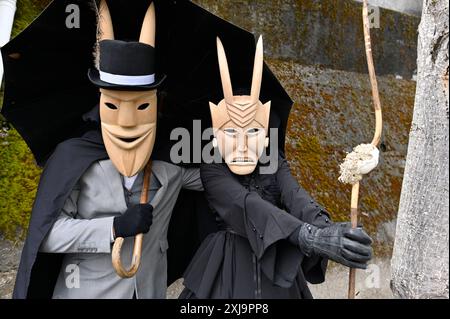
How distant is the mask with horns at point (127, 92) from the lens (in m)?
2.15

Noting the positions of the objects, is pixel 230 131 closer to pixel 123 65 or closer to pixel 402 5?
pixel 123 65

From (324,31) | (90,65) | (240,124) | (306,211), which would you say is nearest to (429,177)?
(306,211)

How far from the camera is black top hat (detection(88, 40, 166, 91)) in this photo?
84.3 inches

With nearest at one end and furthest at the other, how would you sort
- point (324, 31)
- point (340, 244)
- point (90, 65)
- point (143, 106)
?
point (340, 244)
point (143, 106)
point (90, 65)
point (324, 31)

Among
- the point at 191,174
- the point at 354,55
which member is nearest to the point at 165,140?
the point at 191,174

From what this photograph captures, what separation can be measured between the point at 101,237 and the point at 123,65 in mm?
810

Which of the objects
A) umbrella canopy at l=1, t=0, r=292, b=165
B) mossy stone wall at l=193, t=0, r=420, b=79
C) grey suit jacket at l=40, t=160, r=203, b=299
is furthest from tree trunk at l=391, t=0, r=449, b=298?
mossy stone wall at l=193, t=0, r=420, b=79

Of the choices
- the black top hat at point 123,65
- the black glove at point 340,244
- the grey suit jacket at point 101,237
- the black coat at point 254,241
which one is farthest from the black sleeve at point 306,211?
the black top hat at point 123,65

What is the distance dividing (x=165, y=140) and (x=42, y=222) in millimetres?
775

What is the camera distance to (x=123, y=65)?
2.15 m

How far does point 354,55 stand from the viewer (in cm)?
604
